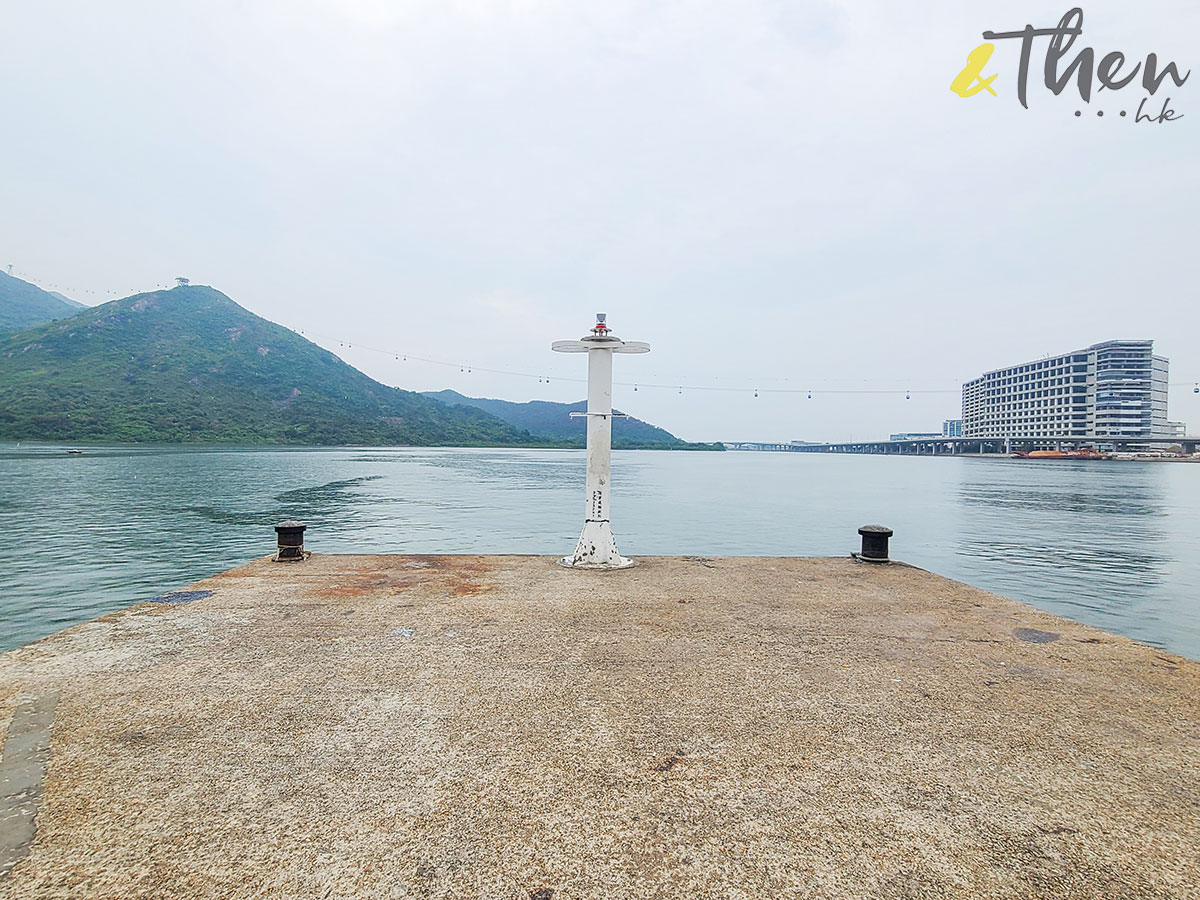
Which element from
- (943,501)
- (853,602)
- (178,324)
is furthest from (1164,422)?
(178,324)

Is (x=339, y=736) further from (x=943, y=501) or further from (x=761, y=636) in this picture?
(x=943, y=501)

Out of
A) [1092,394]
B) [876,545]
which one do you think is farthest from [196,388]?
[1092,394]

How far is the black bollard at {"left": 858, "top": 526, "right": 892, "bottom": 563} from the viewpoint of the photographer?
27.4 ft

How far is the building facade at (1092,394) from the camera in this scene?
12675cm

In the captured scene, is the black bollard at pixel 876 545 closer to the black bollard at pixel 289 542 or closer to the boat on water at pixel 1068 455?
the black bollard at pixel 289 542

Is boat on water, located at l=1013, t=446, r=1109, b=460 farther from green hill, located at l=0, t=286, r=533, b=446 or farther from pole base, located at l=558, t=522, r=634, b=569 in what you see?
pole base, located at l=558, t=522, r=634, b=569

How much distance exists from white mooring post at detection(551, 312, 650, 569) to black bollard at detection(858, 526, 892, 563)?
3.52 metres

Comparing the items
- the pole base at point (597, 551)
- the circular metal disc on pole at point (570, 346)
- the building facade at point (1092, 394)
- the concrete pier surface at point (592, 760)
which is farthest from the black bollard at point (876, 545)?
the building facade at point (1092, 394)

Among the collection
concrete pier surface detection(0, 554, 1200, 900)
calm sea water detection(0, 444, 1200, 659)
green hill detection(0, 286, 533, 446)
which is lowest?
calm sea water detection(0, 444, 1200, 659)

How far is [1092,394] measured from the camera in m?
130

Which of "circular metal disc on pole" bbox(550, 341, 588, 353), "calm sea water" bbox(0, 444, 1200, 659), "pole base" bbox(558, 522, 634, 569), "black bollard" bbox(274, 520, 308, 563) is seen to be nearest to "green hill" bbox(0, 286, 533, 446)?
"calm sea water" bbox(0, 444, 1200, 659)

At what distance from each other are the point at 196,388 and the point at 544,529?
11986 cm

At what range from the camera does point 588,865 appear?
2.18m

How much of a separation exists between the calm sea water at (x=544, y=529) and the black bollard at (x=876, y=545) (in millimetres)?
6297
